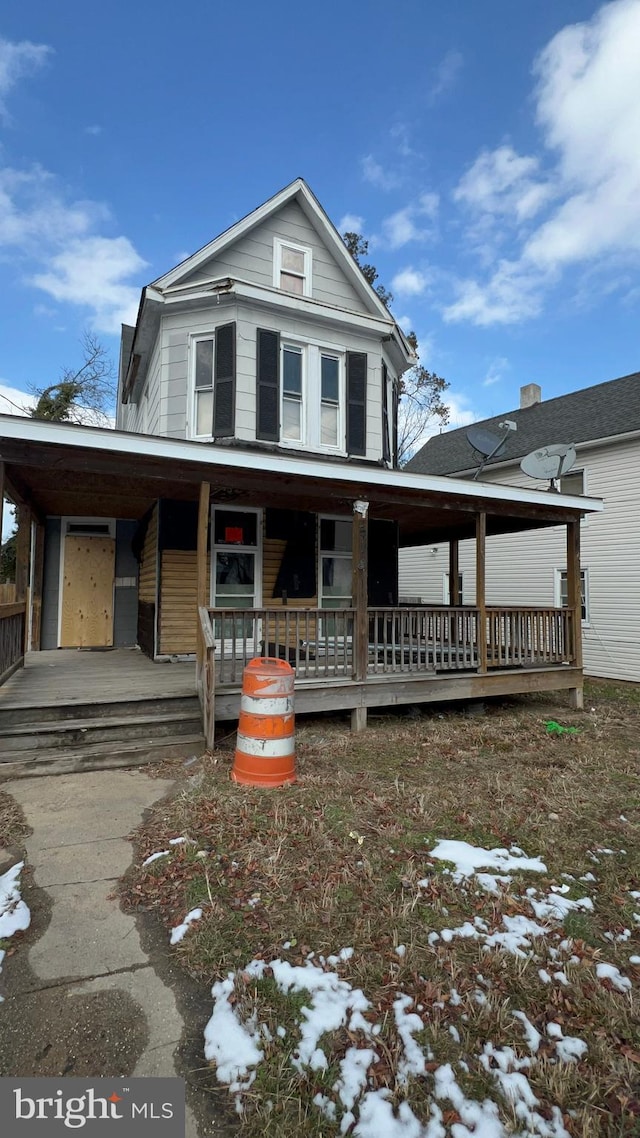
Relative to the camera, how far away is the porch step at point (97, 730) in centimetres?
513

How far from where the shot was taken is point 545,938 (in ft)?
8.92

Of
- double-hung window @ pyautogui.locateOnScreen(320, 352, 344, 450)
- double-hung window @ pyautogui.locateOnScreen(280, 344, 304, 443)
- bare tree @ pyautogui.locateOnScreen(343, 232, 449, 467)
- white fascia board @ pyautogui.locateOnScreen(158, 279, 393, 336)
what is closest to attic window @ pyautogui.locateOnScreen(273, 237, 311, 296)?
white fascia board @ pyautogui.locateOnScreen(158, 279, 393, 336)

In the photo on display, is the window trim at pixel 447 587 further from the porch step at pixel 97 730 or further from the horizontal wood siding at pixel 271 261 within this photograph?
the porch step at pixel 97 730

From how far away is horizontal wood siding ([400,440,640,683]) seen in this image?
11961mm

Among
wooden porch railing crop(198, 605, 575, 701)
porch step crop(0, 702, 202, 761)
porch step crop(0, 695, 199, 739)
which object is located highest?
wooden porch railing crop(198, 605, 575, 701)

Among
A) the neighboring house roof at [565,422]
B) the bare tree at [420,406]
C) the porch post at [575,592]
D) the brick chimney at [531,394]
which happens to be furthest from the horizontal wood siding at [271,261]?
the bare tree at [420,406]

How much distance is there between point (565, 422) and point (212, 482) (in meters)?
11.8

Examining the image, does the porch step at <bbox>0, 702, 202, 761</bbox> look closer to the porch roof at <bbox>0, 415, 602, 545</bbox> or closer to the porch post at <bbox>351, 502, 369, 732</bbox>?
the porch post at <bbox>351, 502, 369, 732</bbox>

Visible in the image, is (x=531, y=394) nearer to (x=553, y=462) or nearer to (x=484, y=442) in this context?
(x=484, y=442)

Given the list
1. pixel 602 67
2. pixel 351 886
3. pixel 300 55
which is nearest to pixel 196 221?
pixel 300 55

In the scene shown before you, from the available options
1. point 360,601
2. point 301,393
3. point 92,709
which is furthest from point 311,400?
point 92,709

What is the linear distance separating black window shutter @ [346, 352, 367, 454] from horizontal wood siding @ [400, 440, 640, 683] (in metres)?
4.03

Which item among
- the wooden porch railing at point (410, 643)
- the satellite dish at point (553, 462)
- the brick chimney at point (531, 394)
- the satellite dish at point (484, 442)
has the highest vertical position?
the brick chimney at point (531, 394)

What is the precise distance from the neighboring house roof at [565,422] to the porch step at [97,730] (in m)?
7.79
